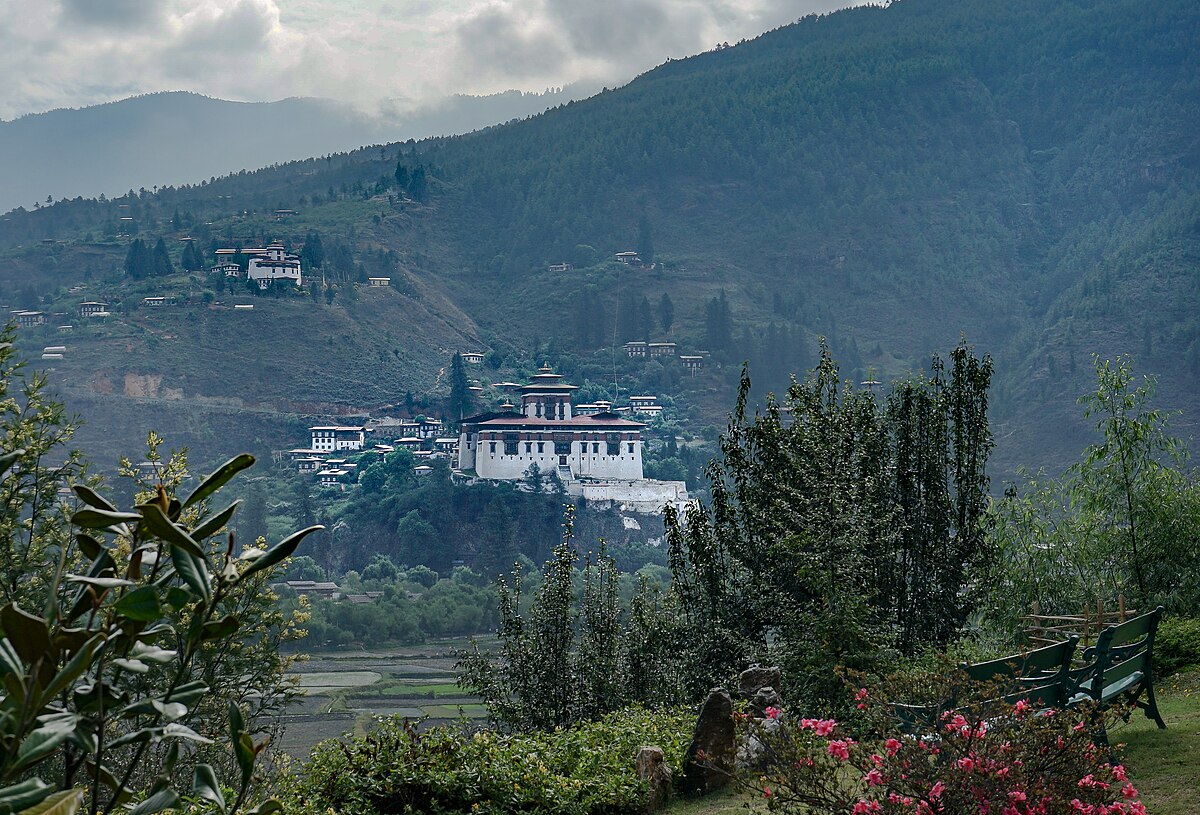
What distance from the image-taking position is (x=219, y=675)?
998cm

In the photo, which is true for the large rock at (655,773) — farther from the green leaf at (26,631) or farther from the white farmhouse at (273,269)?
the white farmhouse at (273,269)

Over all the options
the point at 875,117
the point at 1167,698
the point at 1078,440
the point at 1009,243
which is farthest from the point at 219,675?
the point at 875,117

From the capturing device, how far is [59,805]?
151 cm

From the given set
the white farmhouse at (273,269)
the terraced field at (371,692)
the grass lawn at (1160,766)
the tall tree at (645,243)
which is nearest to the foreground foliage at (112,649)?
the grass lawn at (1160,766)

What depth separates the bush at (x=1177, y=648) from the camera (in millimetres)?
8289

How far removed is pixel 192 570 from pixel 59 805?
32cm

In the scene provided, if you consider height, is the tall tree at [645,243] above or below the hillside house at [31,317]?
above

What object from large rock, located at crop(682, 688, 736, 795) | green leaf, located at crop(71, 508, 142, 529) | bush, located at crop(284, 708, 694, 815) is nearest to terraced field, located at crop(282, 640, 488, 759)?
large rock, located at crop(682, 688, 736, 795)

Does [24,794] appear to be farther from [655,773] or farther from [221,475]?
[655,773]

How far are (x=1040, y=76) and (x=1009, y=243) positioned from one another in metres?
33.8

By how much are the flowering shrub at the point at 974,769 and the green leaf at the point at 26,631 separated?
8.87ft

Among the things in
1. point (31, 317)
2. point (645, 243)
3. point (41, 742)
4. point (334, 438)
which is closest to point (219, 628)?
point (41, 742)

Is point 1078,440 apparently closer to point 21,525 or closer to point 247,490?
point 247,490

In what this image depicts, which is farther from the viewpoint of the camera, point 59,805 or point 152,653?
point 152,653
